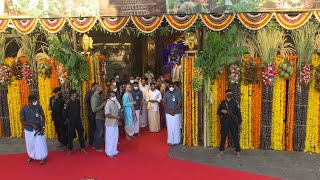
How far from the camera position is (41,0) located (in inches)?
389

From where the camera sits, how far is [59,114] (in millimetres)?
9094

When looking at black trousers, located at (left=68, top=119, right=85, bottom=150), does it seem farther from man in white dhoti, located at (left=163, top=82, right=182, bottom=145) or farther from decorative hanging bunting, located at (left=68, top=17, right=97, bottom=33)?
decorative hanging bunting, located at (left=68, top=17, right=97, bottom=33)

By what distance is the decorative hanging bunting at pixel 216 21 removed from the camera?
905 cm

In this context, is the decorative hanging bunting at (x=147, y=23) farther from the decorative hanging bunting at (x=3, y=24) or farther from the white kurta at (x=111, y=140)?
the decorative hanging bunting at (x=3, y=24)

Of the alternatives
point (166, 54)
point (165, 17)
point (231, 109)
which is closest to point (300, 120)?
point (231, 109)

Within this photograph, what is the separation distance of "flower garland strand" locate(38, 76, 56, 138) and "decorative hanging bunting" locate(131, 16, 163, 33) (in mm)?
3156

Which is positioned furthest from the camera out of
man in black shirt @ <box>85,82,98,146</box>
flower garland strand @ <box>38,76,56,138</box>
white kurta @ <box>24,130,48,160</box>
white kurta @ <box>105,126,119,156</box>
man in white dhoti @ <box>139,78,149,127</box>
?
man in white dhoti @ <box>139,78,149,127</box>

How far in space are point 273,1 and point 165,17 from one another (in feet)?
9.18

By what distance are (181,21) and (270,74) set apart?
267cm

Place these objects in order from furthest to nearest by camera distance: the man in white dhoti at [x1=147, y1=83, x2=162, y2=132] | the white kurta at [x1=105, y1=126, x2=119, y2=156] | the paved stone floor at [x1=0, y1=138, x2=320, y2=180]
A: the man in white dhoti at [x1=147, y1=83, x2=162, y2=132] → the white kurta at [x1=105, y1=126, x2=119, y2=156] → the paved stone floor at [x1=0, y1=138, x2=320, y2=180]

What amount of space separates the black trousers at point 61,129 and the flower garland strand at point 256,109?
4987 mm

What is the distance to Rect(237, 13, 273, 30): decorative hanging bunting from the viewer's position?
890cm

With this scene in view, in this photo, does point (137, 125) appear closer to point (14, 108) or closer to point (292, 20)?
point (14, 108)

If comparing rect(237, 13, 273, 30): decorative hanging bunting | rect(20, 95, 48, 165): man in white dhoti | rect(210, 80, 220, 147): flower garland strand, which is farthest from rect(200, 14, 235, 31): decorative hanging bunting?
rect(20, 95, 48, 165): man in white dhoti
